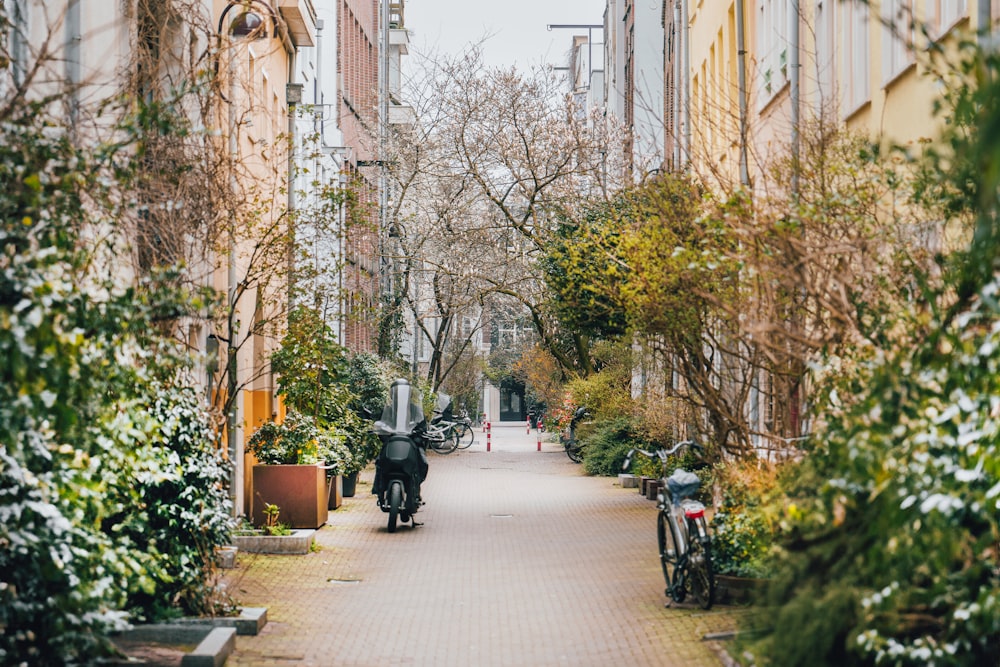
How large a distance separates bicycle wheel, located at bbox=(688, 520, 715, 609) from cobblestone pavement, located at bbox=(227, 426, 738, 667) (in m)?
0.17

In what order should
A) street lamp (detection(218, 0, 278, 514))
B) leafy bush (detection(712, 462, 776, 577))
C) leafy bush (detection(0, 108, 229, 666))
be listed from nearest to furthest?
leafy bush (detection(0, 108, 229, 666)), leafy bush (detection(712, 462, 776, 577)), street lamp (detection(218, 0, 278, 514))

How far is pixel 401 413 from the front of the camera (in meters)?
20.2

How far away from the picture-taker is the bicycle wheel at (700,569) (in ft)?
38.9

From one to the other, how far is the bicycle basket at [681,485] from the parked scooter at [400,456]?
25.1 feet

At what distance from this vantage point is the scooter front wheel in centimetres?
1945

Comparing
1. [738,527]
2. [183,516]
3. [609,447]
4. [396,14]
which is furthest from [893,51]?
[396,14]

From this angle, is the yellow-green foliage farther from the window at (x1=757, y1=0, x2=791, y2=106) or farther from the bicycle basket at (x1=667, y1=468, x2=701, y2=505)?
the bicycle basket at (x1=667, y1=468, x2=701, y2=505)

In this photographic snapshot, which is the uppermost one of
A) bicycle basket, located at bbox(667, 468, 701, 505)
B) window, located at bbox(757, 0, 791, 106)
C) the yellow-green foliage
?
window, located at bbox(757, 0, 791, 106)

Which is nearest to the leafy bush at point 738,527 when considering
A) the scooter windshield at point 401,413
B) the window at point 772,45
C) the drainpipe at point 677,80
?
Result: the window at point 772,45

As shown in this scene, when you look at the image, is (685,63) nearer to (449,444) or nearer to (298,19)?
(298,19)

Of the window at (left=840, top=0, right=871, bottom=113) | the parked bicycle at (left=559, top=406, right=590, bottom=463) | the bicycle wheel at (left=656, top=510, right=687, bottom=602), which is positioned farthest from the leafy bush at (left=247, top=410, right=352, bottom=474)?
the parked bicycle at (left=559, top=406, right=590, bottom=463)

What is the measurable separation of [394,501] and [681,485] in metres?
7.87

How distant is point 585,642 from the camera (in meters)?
11.2

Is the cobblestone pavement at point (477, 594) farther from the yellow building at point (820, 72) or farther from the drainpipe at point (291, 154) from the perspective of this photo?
the yellow building at point (820, 72)
